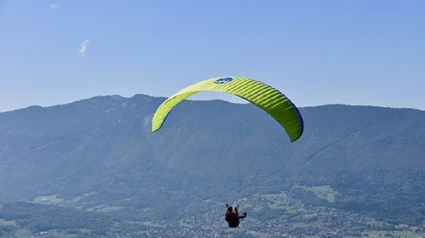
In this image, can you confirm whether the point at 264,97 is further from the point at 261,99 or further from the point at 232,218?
the point at 232,218

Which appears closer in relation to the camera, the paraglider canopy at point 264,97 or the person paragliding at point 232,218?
the paraglider canopy at point 264,97

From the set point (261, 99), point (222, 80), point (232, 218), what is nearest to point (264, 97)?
point (261, 99)

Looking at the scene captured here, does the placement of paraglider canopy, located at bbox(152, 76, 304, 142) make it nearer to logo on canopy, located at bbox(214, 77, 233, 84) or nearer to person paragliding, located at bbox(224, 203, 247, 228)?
logo on canopy, located at bbox(214, 77, 233, 84)

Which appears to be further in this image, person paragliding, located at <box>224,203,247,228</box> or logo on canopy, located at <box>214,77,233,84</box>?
logo on canopy, located at <box>214,77,233,84</box>

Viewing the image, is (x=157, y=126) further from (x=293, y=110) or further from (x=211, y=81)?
(x=293, y=110)

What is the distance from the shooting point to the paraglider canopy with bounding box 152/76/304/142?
3045 centimetres

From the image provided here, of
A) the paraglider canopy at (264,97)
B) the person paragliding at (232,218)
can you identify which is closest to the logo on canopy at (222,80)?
the paraglider canopy at (264,97)

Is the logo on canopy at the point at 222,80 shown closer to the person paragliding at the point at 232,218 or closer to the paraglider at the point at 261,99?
the paraglider at the point at 261,99

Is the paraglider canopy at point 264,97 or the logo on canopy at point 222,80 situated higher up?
the logo on canopy at point 222,80

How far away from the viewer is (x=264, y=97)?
3103cm

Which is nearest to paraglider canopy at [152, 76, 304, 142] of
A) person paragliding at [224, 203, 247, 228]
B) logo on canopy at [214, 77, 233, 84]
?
logo on canopy at [214, 77, 233, 84]

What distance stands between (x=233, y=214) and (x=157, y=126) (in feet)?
24.2

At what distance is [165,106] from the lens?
119 ft

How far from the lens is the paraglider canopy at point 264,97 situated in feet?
99.9
